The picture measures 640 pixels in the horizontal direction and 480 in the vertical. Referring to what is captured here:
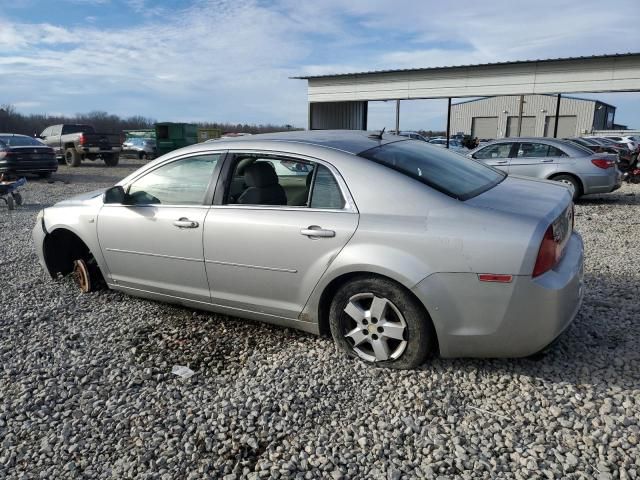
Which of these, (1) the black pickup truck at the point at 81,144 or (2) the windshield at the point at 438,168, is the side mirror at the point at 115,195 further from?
(1) the black pickup truck at the point at 81,144

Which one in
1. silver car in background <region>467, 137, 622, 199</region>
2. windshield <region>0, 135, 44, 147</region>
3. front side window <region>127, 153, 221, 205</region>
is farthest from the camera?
windshield <region>0, 135, 44, 147</region>

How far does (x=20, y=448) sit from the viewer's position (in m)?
2.55

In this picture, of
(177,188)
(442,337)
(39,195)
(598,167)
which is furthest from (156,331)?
(39,195)

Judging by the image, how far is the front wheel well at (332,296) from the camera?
296cm

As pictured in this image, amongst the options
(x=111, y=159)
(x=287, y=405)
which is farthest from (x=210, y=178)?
(x=111, y=159)

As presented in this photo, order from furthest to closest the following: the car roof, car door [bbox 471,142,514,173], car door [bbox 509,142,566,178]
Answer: car door [bbox 471,142,514,173] → car door [bbox 509,142,566,178] → the car roof

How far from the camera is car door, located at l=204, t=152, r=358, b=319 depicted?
3.15 m

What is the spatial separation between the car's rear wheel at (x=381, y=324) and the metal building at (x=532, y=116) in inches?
2164

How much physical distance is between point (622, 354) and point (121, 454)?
323 cm

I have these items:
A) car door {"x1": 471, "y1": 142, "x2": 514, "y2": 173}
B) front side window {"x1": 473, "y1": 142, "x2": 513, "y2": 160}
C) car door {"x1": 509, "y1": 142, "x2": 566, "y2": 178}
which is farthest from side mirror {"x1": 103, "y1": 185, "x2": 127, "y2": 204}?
front side window {"x1": 473, "y1": 142, "x2": 513, "y2": 160}

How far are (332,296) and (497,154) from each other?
30.9ft

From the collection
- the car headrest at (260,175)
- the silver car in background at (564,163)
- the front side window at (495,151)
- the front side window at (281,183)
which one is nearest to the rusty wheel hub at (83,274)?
the front side window at (281,183)

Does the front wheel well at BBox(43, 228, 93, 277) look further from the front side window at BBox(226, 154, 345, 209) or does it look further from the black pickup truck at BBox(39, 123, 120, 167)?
the black pickup truck at BBox(39, 123, 120, 167)

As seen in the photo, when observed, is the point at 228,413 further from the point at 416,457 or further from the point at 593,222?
the point at 593,222
